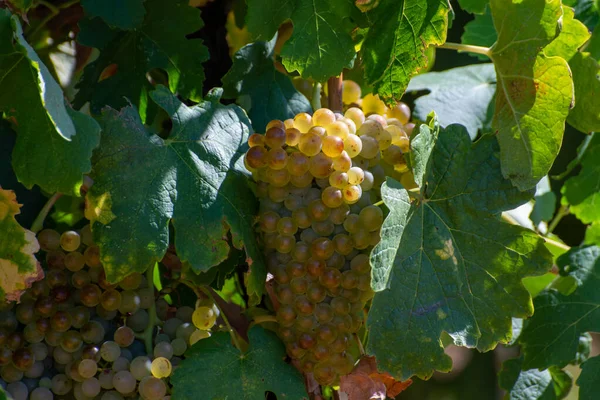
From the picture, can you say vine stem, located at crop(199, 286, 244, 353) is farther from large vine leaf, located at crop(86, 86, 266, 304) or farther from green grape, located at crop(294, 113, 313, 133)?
green grape, located at crop(294, 113, 313, 133)

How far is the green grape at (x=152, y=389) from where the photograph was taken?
790 millimetres

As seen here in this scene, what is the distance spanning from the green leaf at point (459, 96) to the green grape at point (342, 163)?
461 mm

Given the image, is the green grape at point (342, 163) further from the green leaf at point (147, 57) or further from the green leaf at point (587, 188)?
the green leaf at point (587, 188)

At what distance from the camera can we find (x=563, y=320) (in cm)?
107

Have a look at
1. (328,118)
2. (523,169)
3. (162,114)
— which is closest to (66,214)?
(162,114)

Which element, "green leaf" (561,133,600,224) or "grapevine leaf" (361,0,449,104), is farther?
"green leaf" (561,133,600,224)

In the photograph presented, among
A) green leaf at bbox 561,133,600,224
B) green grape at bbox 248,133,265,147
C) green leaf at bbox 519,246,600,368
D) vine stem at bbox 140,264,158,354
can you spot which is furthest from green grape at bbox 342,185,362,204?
green leaf at bbox 561,133,600,224

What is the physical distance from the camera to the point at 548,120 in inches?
34.3

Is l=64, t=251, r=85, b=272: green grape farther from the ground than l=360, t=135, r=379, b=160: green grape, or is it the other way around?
l=360, t=135, r=379, b=160: green grape

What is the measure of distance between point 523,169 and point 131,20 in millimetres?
475

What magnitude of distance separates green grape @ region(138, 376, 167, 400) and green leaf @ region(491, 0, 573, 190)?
0.44 m

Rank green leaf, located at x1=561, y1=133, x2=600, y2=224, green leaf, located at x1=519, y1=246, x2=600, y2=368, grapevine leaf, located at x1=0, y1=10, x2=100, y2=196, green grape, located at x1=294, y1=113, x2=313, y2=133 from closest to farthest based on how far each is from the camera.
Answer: grapevine leaf, located at x1=0, y1=10, x2=100, y2=196
green grape, located at x1=294, y1=113, x2=313, y2=133
green leaf, located at x1=519, y1=246, x2=600, y2=368
green leaf, located at x1=561, y1=133, x2=600, y2=224

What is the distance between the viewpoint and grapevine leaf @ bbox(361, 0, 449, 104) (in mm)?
852

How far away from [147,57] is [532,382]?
2.37 ft
